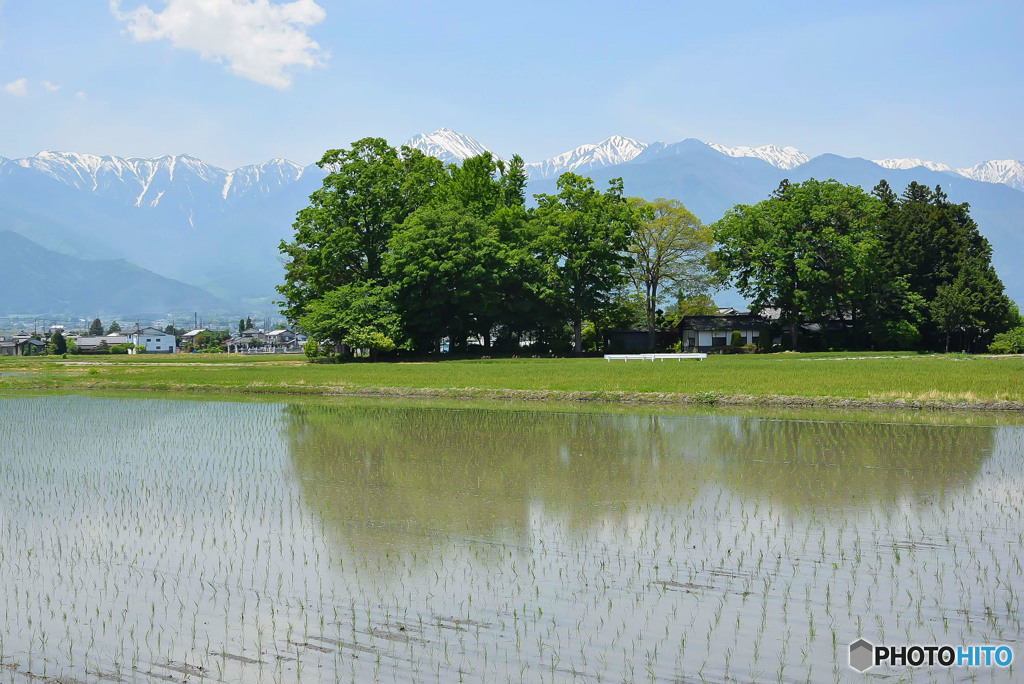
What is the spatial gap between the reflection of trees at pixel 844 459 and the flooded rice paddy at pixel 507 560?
97mm

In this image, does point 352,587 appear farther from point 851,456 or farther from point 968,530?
point 851,456

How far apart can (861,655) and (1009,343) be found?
54.4 m

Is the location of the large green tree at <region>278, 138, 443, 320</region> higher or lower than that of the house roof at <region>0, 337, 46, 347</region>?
higher

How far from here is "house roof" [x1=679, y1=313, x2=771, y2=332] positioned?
232 feet

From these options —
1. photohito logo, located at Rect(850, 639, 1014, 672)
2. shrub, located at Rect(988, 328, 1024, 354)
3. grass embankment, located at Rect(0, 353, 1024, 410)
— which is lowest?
photohito logo, located at Rect(850, 639, 1014, 672)

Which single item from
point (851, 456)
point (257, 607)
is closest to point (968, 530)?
point (851, 456)

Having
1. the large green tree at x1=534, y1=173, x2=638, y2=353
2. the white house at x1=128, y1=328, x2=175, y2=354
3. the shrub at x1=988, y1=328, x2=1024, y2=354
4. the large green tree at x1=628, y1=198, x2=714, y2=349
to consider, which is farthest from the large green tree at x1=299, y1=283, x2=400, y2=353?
the white house at x1=128, y1=328, x2=175, y2=354

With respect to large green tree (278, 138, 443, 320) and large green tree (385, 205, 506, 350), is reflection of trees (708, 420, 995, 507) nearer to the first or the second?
large green tree (385, 205, 506, 350)

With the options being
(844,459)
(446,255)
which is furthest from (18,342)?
(844,459)

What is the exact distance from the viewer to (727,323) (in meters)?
71.2

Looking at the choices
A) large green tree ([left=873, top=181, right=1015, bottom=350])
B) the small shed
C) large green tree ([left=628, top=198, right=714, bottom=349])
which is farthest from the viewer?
the small shed

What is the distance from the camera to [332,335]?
5484cm

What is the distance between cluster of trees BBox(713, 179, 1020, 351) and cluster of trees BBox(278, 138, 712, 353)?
958 centimetres

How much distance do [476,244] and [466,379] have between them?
23.0 meters
